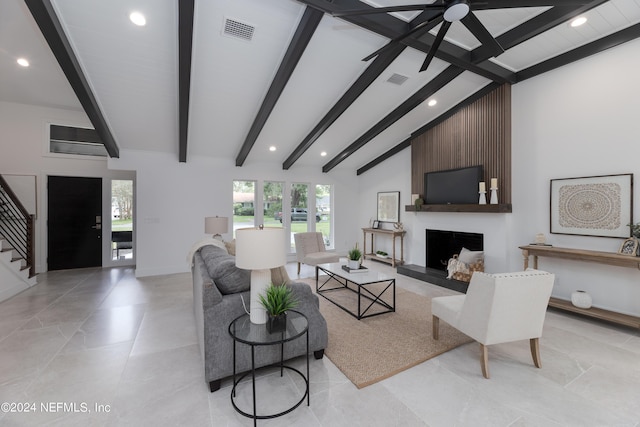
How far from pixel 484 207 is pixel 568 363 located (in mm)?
2475

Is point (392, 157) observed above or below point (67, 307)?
above

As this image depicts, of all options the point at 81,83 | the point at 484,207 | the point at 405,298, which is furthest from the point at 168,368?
the point at 484,207

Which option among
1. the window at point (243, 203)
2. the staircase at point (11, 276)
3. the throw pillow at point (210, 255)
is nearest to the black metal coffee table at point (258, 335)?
the throw pillow at point (210, 255)

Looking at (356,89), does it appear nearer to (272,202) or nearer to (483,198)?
(483,198)

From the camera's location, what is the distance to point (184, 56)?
3.08 meters

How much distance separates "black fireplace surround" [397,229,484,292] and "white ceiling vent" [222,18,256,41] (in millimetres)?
4568

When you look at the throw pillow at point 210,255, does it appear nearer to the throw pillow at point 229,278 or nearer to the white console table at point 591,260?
the throw pillow at point 229,278

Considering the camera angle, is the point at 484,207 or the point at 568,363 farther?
the point at 484,207

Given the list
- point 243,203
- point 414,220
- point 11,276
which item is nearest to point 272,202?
point 243,203

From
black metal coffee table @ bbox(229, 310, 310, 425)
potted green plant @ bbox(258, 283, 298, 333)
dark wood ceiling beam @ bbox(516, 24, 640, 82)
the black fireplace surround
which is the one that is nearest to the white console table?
the black fireplace surround

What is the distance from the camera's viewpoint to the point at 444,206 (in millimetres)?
5082

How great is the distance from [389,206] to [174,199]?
4941 millimetres

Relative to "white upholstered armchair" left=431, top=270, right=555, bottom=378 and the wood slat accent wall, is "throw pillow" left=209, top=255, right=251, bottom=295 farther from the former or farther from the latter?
the wood slat accent wall

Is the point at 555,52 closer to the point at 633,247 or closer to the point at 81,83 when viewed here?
the point at 633,247
